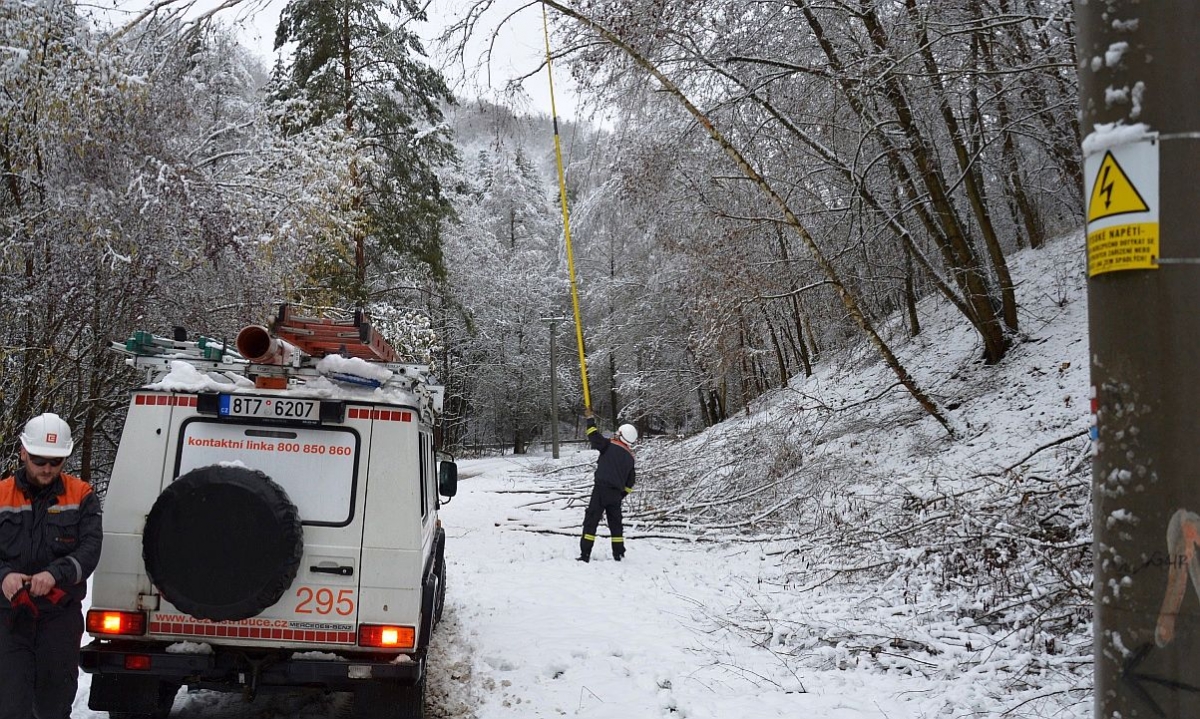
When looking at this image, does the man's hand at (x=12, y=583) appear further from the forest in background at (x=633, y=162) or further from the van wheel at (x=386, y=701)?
the forest in background at (x=633, y=162)

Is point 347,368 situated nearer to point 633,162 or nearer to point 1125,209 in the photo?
point 1125,209

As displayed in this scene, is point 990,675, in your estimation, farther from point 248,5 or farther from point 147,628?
point 248,5

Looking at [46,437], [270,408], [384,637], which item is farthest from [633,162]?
[46,437]

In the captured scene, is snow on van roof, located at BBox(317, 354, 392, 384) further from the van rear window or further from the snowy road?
the snowy road

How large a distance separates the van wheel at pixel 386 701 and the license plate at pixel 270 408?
1.59m

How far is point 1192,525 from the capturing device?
6.03ft

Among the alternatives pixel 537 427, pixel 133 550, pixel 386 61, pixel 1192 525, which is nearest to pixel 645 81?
pixel 133 550

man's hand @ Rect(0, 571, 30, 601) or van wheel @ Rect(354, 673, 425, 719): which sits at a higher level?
man's hand @ Rect(0, 571, 30, 601)

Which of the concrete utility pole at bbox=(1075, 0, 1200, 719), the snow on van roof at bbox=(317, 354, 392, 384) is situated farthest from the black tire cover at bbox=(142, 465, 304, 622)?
the concrete utility pole at bbox=(1075, 0, 1200, 719)

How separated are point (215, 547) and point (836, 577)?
6.21 m

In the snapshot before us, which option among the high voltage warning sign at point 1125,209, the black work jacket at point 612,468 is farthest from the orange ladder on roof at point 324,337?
the high voltage warning sign at point 1125,209

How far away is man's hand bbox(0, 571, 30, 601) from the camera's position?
407cm

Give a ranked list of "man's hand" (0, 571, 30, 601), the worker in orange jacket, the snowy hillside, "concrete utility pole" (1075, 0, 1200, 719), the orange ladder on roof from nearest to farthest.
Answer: "concrete utility pole" (1075, 0, 1200, 719) → "man's hand" (0, 571, 30, 601) → the worker in orange jacket → the snowy hillside → the orange ladder on roof

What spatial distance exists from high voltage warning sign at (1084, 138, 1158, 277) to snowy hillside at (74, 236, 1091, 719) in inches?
141
